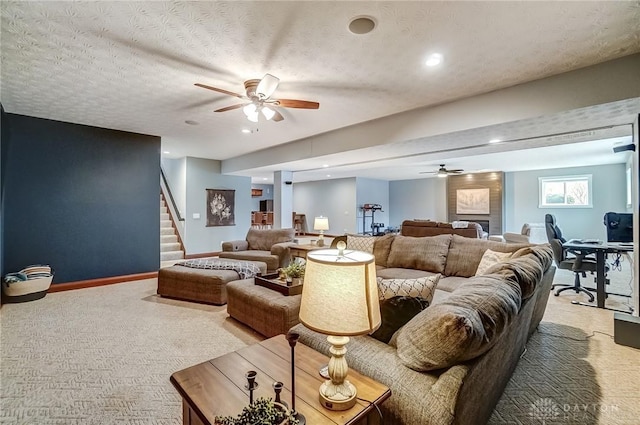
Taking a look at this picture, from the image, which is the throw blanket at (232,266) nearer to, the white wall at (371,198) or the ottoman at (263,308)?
the ottoman at (263,308)

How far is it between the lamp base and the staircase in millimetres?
7030

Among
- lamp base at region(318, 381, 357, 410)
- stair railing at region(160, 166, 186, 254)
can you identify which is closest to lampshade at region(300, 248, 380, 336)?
lamp base at region(318, 381, 357, 410)

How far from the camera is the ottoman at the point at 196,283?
3996mm

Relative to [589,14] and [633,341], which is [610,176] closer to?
[633,341]

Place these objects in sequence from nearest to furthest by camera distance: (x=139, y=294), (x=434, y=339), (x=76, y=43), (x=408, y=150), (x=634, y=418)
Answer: (x=434, y=339) < (x=634, y=418) < (x=76, y=43) < (x=139, y=294) < (x=408, y=150)

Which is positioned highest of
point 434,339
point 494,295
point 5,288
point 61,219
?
point 61,219

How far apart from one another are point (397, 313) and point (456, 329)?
504 millimetres

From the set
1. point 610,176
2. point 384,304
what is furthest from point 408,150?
point 610,176

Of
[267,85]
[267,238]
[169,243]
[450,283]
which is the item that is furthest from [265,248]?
[267,85]

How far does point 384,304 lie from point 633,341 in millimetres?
3026

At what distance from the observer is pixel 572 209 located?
28.8 feet

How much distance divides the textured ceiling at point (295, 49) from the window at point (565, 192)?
769cm

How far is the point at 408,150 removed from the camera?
518 cm

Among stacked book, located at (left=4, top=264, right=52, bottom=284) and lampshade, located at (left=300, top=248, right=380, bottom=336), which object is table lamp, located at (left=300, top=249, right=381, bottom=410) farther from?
stacked book, located at (left=4, top=264, right=52, bottom=284)
